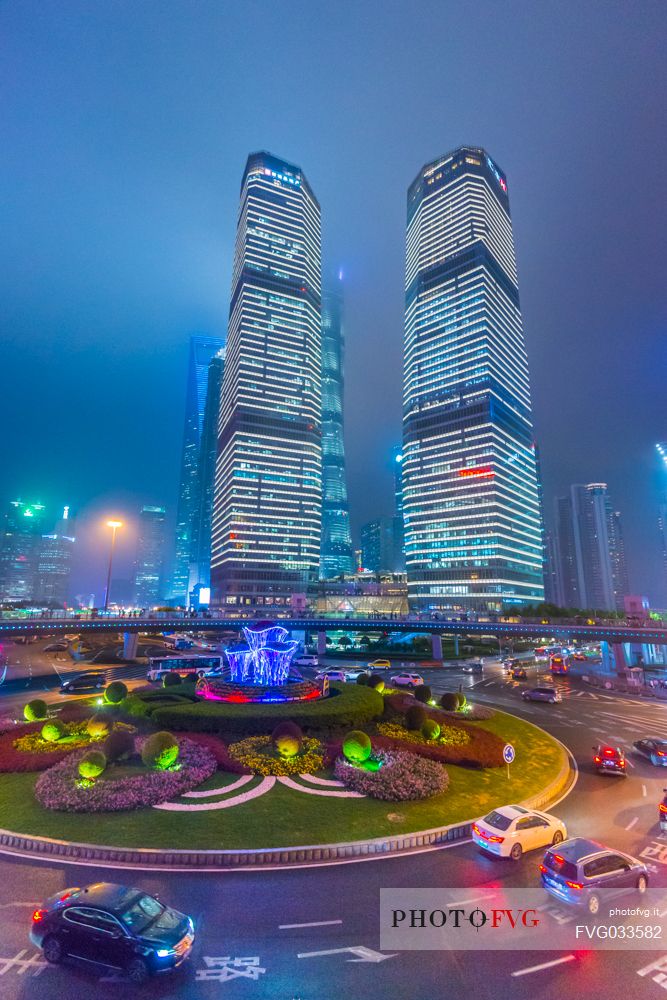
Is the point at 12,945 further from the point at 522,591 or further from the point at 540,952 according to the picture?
the point at 522,591

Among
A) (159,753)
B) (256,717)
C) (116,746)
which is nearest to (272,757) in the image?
(256,717)

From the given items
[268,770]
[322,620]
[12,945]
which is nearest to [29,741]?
[268,770]

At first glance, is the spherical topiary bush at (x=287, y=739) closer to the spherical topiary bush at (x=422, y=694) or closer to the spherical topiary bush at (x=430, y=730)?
the spherical topiary bush at (x=430, y=730)

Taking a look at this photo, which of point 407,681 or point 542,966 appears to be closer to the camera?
point 542,966

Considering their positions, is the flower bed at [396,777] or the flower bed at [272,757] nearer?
the flower bed at [396,777]

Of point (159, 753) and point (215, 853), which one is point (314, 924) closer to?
point (215, 853)

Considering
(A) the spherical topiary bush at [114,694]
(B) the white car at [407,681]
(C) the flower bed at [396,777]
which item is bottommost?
(B) the white car at [407,681]

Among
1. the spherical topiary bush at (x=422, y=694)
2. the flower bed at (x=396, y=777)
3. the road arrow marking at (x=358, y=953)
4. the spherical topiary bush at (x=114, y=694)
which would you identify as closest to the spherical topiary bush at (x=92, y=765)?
the flower bed at (x=396, y=777)
